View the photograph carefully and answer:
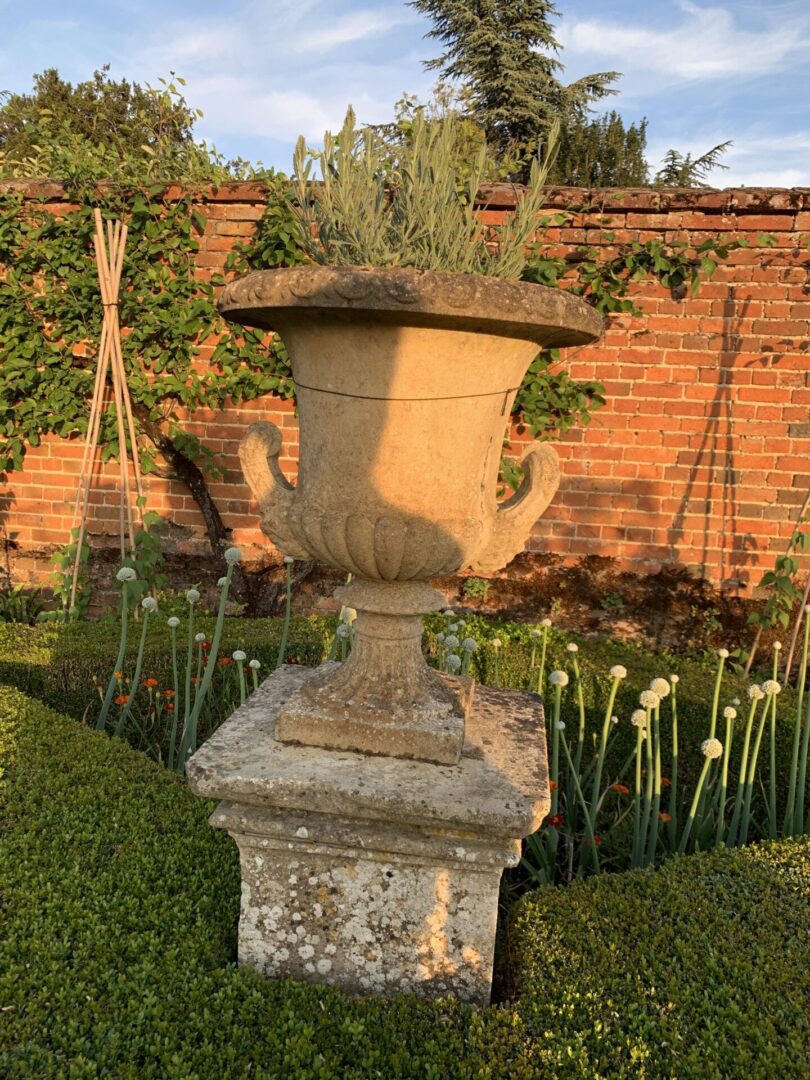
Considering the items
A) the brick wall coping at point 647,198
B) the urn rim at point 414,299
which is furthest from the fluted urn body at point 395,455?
the brick wall coping at point 647,198

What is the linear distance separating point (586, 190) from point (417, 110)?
3010 millimetres

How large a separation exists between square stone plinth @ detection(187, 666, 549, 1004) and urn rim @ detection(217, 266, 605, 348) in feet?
3.63

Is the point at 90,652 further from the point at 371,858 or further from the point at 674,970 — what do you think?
the point at 674,970

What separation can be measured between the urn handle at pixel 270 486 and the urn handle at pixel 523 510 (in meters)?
0.54

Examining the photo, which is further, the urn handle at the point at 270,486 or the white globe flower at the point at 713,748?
the white globe flower at the point at 713,748

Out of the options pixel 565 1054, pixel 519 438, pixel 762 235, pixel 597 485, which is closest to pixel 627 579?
pixel 597 485

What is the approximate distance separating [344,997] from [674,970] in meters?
0.77

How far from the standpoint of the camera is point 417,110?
188cm

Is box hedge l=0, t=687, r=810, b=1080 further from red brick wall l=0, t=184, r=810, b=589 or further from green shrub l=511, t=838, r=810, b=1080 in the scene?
red brick wall l=0, t=184, r=810, b=589

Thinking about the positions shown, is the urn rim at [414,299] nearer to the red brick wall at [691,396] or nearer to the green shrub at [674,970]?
the green shrub at [674,970]

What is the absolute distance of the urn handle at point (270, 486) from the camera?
84.2 inches

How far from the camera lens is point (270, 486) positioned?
217 centimetres

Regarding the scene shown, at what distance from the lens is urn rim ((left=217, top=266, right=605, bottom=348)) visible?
1677mm

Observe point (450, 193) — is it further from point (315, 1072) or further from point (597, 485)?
point (597, 485)
